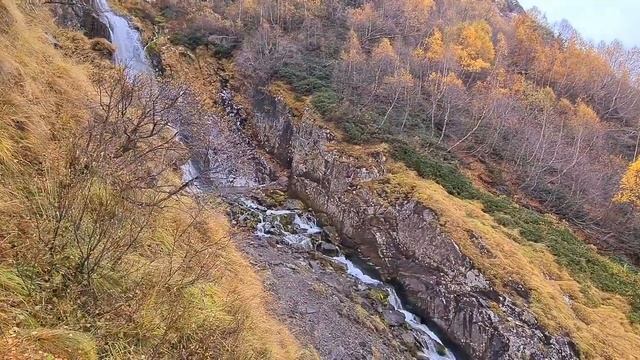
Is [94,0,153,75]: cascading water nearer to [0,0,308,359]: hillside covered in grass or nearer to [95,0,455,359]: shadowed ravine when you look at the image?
[95,0,455,359]: shadowed ravine

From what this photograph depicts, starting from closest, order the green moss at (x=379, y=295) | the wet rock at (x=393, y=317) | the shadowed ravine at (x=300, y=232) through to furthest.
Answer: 1. the shadowed ravine at (x=300, y=232)
2. the wet rock at (x=393, y=317)
3. the green moss at (x=379, y=295)

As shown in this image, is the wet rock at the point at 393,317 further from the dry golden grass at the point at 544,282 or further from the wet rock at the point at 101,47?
the wet rock at the point at 101,47

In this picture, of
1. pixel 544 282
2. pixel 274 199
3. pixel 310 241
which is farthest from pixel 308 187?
pixel 544 282

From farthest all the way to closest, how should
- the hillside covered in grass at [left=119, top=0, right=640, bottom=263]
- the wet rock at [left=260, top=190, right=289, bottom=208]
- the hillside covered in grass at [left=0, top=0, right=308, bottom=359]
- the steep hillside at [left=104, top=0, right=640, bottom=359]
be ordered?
the hillside covered in grass at [left=119, top=0, right=640, bottom=263], the wet rock at [left=260, top=190, right=289, bottom=208], the steep hillside at [left=104, top=0, right=640, bottom=359], the hillside covered in grass at [left=0, top=0, right=308, bottom=359]

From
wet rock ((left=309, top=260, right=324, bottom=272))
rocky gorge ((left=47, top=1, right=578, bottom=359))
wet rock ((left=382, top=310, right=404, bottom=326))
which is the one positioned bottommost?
wet rock ((left=309, top=260, right=324, bottom=272))

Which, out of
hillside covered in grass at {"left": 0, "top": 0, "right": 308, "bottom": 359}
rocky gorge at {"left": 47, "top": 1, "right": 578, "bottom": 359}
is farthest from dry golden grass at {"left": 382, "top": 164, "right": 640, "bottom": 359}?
hillside covered in grass at {"left": 0, "top": 0, "right": 308, "bottom": 359}

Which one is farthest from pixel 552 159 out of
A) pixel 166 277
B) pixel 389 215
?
pixel 166 277

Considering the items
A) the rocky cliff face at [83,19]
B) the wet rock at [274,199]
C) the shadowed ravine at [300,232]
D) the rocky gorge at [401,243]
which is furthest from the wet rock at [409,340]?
the rocky cliff face at [83,19]
